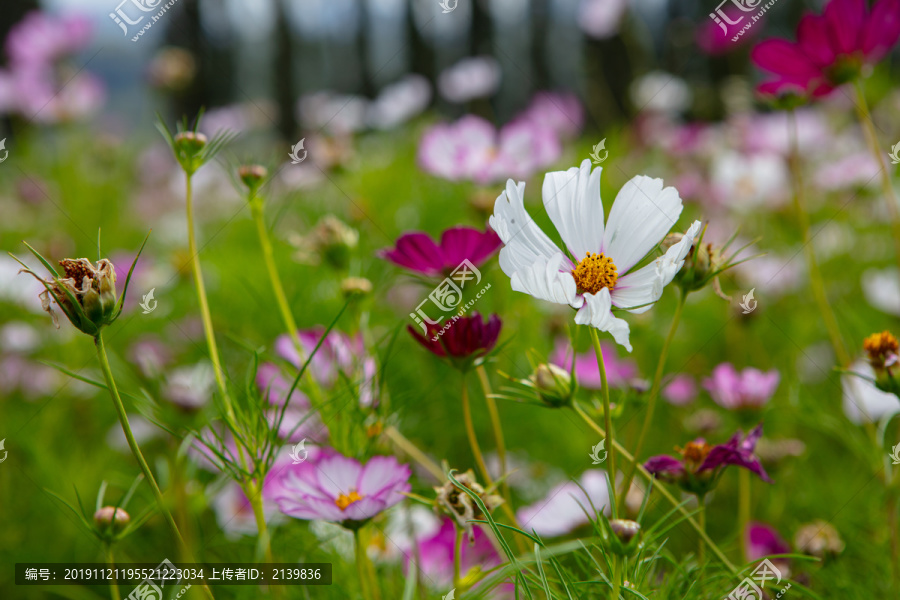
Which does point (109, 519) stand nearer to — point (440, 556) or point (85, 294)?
point (85, 294)

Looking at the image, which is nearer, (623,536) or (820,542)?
(623,536)

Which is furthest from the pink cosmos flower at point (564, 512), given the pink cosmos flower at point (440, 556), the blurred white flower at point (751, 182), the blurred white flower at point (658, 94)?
the blurred white flower at point (658, 94)

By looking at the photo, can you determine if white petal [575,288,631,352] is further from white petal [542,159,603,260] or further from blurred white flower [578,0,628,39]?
blurred white flower [578,0,628,39]

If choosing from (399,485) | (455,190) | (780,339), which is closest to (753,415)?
(399,485)

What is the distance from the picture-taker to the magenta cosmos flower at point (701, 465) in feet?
1.28

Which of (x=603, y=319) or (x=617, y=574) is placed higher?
(x=603, y=319)

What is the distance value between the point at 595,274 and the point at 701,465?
136mm

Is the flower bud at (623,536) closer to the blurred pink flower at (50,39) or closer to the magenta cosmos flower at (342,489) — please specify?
the magenta cosmos flower at (342,489)

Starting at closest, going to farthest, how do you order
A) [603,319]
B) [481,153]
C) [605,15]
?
1. [603,319]
2. [481,153]
3. [605,15]

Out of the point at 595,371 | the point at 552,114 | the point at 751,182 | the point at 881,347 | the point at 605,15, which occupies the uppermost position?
the point at 605,15

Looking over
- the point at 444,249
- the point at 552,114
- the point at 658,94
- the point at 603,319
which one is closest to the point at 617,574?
the point at 603,319

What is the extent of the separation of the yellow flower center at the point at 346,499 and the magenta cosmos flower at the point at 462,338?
0.35ft

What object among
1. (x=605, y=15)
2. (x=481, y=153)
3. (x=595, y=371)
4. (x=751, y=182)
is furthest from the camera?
(x=605, y=15)

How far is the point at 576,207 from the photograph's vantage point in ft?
1.30
